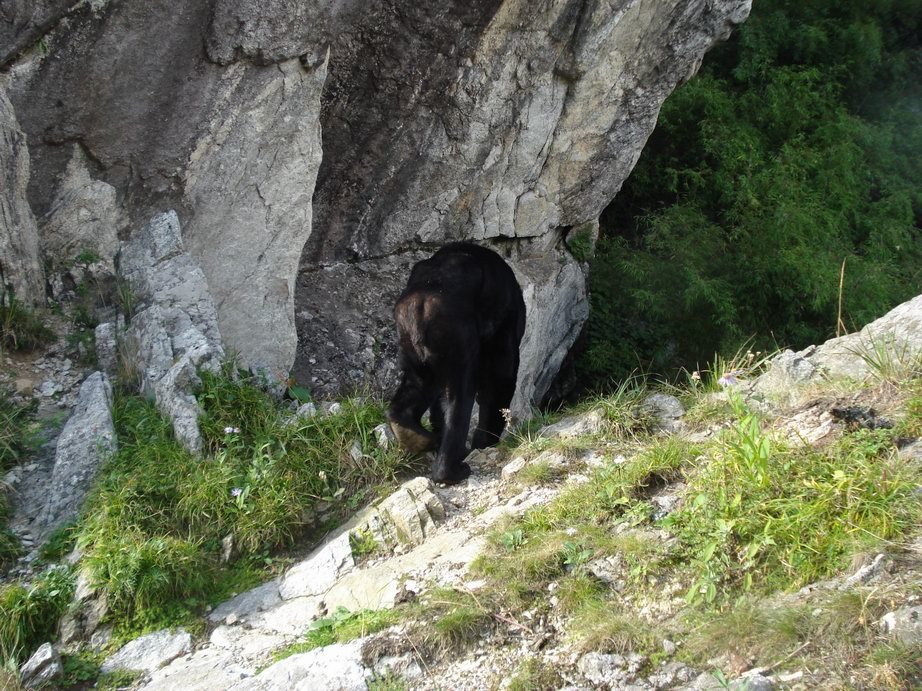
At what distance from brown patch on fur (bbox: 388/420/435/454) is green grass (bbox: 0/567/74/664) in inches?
84.1

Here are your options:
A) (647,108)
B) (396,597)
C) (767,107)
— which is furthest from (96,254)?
(767,107)

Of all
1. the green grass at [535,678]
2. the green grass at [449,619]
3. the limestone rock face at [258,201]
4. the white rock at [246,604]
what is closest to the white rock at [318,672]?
the green grass at [449,619]

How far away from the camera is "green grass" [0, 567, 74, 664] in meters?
4.32

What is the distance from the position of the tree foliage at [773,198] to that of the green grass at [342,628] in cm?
705

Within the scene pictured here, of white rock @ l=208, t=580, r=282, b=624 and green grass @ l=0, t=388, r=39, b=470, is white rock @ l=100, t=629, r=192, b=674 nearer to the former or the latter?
white rock @ l=208, t=580, r=282, b=624

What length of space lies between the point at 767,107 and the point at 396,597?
1150 cm

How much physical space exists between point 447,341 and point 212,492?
1.74 m

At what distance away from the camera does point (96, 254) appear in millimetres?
6953

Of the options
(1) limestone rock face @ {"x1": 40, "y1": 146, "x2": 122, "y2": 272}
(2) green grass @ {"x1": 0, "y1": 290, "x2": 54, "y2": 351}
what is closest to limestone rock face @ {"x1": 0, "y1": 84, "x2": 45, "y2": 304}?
(2) green grass @ {"x1": 0, "y1": 290, "x2": 54, "y2": 351}

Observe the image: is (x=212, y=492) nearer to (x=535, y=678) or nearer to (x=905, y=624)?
(x=535, y=678)

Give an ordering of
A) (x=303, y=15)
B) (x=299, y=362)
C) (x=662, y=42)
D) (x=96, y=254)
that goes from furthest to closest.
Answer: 1. (x=662, y=42)
2. (x=299, y=362)
3. (x=303, y=15)
4. (x=96, y=254)

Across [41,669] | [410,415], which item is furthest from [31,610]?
[410,415]

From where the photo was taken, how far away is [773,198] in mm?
12172

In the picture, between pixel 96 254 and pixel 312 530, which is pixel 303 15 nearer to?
pixel 96 254
